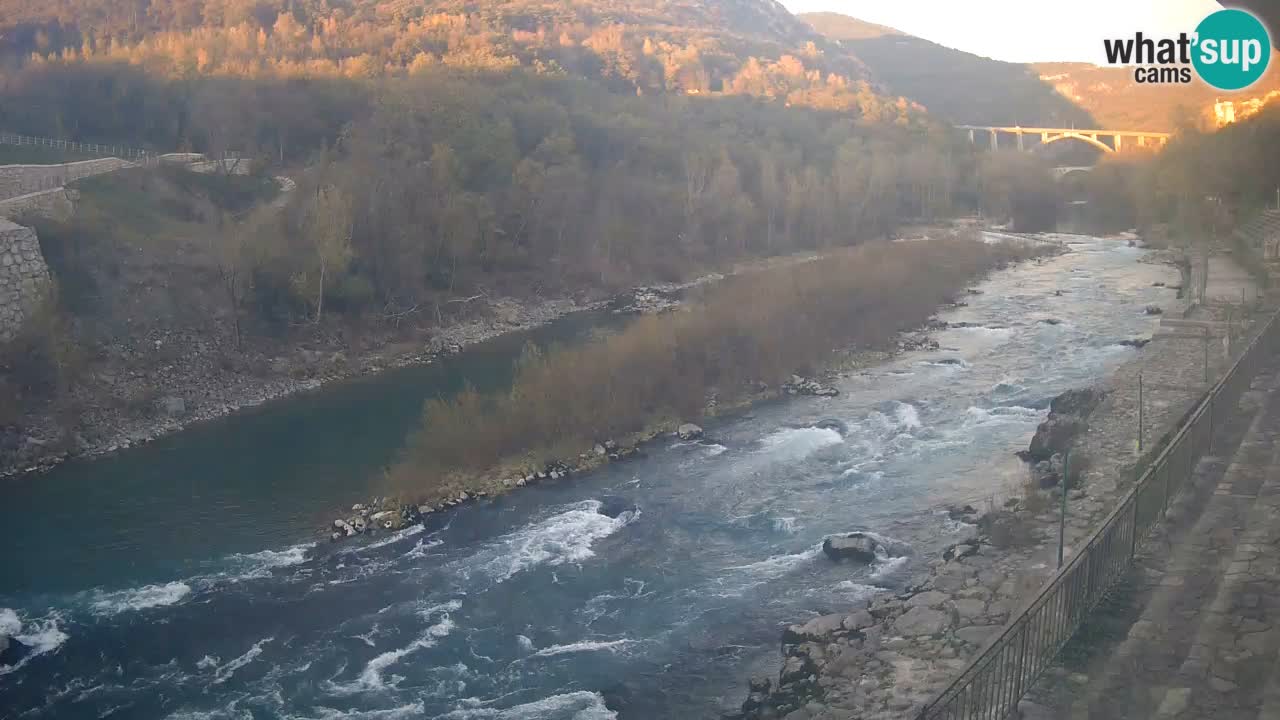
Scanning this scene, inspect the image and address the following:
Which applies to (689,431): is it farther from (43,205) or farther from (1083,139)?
(1083,139)

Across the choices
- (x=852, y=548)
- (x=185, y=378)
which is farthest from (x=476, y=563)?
(x=185, y=378)

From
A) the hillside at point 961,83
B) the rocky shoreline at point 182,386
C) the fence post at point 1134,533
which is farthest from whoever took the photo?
the hillside at point 961,83

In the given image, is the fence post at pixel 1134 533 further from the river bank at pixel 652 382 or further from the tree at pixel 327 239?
the tree at pixel 327 239

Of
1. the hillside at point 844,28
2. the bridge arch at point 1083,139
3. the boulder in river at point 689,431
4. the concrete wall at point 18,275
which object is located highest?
the hillside at point 844,28

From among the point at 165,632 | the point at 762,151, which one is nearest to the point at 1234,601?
the point at 165,632

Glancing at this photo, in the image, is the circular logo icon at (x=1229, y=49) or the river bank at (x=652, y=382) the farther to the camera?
the river bank at (x=652, y=382)

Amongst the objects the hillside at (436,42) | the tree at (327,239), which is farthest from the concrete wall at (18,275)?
the hillside at (436,42)
